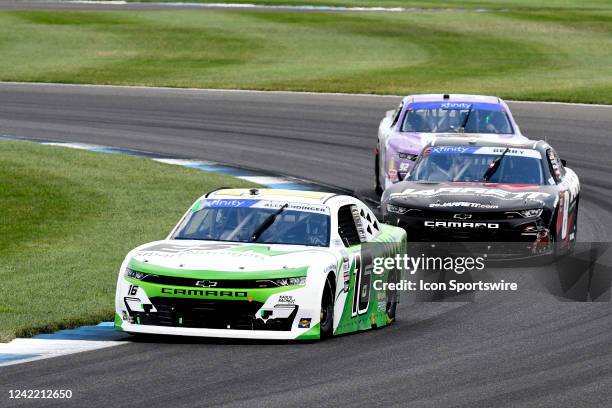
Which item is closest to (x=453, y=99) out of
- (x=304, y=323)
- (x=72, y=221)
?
(x=72, y=221)

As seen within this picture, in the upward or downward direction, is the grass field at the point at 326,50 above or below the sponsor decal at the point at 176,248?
below

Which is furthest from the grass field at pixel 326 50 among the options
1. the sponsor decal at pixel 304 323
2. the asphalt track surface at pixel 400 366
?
the sponsor decal at pixel 304 323

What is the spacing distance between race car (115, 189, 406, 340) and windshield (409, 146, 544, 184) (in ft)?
15.5

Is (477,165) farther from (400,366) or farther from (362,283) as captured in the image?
(400,366)

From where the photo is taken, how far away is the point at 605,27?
179 feet

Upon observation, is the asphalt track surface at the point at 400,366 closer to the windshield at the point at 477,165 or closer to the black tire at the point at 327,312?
the black tire at the point at 327,312

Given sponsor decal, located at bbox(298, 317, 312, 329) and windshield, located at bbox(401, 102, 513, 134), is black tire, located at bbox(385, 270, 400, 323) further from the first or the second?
windshield, located at bbox(401, 102, 513, 134)

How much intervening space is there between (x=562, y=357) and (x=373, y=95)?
25712 mm

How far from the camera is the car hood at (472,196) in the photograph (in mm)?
16062

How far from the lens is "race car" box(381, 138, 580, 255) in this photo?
1594 cm

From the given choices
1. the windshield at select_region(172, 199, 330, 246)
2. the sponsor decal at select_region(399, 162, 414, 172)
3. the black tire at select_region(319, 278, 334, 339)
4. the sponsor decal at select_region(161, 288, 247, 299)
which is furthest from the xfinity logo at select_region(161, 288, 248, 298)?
the sponsor decal at select_region(399, 162, 414, 172)

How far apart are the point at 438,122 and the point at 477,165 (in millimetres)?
4922

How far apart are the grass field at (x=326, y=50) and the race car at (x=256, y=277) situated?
23642 mm

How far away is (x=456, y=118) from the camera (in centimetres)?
2247
